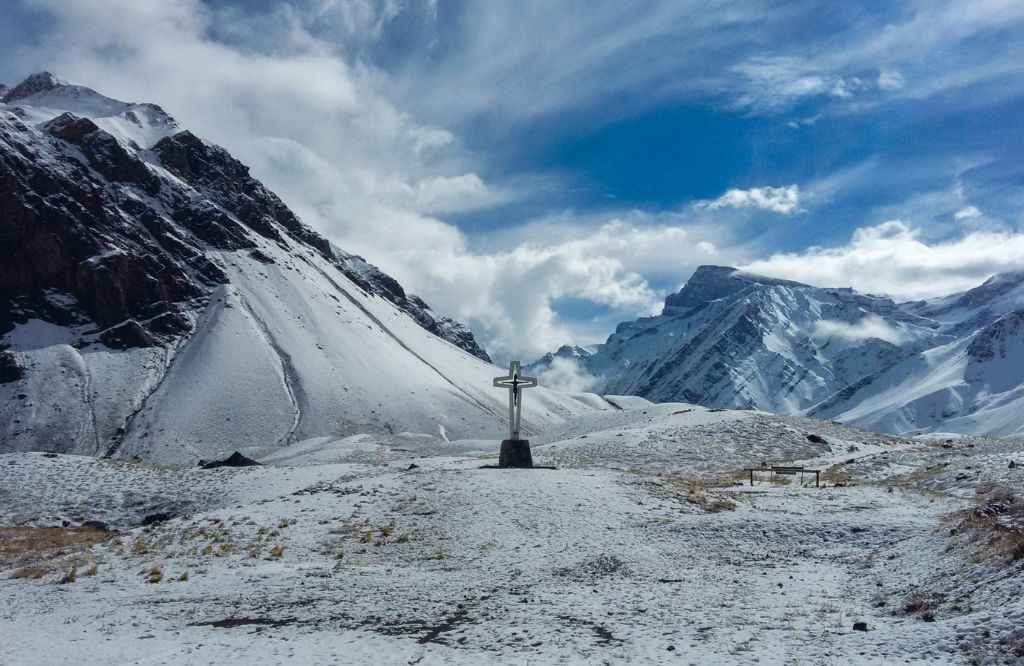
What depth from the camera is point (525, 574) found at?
20.2 metres

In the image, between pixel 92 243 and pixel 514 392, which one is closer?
pixel 514 392

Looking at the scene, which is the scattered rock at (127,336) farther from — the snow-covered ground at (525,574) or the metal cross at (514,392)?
the metal cross at (514,392)

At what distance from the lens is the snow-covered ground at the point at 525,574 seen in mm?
13891

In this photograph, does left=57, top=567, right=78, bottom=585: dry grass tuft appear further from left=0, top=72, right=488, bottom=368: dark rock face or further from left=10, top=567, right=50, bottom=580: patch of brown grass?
left=0, top=72, right=488, bottom=368: dark rock face

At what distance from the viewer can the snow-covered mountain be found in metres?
123

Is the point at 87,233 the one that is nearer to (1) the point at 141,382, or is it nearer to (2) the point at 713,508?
(1) the point at 141,382

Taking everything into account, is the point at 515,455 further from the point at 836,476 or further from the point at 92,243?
the point at 92,243

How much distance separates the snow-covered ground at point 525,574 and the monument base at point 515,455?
5.18 metres

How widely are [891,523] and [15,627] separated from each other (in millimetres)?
24565

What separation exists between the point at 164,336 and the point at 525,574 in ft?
492

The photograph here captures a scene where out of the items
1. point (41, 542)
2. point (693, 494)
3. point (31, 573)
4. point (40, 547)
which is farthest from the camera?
point (693, 494)

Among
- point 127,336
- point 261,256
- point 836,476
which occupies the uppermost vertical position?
point 261,256

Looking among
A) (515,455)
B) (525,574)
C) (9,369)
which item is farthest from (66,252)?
(525,574)

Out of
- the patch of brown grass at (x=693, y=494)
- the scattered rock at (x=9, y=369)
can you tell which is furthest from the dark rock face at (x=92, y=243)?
the patch of brown grass at (x=693, y=494)
